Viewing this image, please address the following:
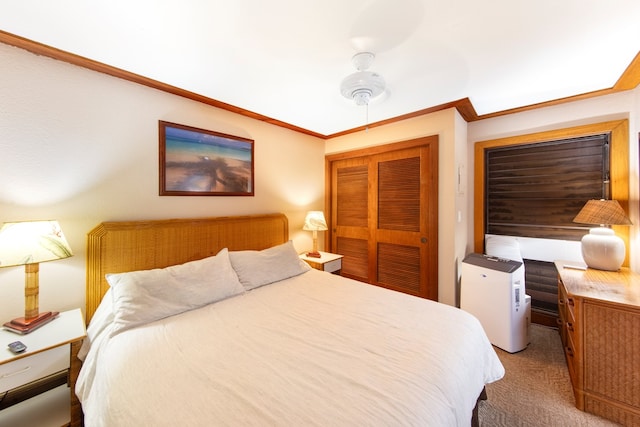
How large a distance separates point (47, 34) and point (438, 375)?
113 inches

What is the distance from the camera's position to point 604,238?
202 cm

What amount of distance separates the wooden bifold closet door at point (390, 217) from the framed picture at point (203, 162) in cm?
150

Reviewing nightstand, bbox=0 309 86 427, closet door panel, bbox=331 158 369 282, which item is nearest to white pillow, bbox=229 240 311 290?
nightstand, bbox=0 309 86 427

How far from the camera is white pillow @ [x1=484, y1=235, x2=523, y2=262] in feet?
8.69

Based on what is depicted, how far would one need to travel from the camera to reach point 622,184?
217 cm

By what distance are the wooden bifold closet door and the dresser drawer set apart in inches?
116

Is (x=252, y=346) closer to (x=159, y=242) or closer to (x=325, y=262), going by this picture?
(x=159, y=242)

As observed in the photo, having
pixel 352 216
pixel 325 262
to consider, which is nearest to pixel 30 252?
pixel 325 262

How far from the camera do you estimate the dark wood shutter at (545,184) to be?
2375 mm

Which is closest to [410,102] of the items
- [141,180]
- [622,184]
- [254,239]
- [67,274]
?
[622,184]

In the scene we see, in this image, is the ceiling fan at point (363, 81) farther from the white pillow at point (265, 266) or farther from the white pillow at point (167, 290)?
the white pillow at point (167, 290)

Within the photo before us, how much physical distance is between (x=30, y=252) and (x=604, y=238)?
13.6 ft

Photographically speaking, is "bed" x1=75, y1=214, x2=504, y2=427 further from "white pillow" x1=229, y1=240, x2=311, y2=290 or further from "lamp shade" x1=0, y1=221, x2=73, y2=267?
"lamp shade" x1=0, y1=221, x2=73, y2=267

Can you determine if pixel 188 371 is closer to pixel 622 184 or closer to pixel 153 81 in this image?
pixel 153 81
